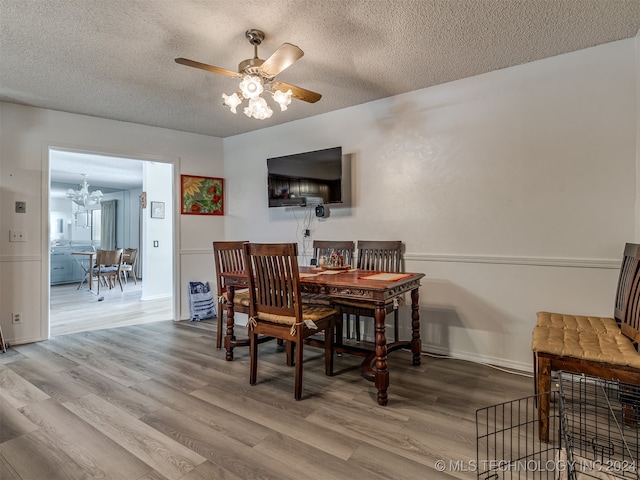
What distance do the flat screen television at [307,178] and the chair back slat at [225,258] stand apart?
0.82 metres

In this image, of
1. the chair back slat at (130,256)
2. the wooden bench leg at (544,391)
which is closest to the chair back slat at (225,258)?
the wooden bench leg at (544,391)

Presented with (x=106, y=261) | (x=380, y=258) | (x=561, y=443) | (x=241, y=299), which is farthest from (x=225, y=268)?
(x=106, y=261)

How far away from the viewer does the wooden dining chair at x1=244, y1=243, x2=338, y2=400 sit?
2.22 meters

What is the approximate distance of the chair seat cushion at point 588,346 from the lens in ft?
5.20

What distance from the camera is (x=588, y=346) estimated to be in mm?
1717

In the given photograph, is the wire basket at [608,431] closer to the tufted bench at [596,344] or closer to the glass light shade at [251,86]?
the tufted bench at [596,344]

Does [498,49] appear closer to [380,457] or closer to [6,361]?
[380,457]

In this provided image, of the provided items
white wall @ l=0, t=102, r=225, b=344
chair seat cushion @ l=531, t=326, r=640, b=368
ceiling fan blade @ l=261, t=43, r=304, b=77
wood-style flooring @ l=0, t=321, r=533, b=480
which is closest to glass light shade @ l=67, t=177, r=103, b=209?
white wall @ l=0, t=102, r=225, b=344

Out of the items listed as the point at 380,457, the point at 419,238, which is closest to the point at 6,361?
the point at 380,457

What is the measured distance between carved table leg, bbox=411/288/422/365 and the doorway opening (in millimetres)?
3272

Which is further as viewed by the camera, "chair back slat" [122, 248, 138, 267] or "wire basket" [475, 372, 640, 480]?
"chair back slat" [122, 248, 138, 267]

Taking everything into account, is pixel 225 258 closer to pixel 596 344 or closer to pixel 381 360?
pixel 381 360

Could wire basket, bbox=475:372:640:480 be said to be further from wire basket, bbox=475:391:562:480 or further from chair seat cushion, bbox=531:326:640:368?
chair seat cushion, bbox=531:326:640:368

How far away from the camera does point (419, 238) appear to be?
3195 millimetres
